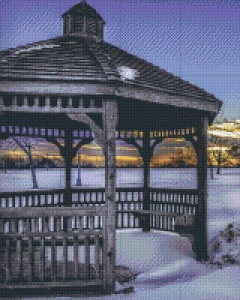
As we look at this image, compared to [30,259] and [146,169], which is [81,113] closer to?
[30,259]

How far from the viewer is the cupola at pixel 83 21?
33.4 ft

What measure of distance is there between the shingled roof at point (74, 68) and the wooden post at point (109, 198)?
1.94 ft

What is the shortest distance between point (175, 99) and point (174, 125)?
3073 millimetres

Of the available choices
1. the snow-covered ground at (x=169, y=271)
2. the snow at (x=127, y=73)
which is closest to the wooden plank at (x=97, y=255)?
the snow-covered ground at (x=169, y=271)

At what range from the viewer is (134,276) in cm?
736

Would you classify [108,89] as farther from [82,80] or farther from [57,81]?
[57,81]

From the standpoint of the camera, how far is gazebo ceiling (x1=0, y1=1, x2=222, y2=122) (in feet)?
20.1

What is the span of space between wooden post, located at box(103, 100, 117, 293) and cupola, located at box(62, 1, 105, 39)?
183 inches

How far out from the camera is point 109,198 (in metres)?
6.20

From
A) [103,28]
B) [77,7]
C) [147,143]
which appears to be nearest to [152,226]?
[147,143]

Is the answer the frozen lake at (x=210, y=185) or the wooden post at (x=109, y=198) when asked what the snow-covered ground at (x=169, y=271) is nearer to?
the wooden post at (x=109, y=198)

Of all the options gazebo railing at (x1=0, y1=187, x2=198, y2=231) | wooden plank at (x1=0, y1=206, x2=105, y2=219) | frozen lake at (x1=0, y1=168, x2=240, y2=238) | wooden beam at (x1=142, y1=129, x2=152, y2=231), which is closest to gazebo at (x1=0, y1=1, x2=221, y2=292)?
wooden plank at (x1=0, y1=206, x2=105, y2=219)

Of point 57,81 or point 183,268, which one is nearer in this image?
point 57,81

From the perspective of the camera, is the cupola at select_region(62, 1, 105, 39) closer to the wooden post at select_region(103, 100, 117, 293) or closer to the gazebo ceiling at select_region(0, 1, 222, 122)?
the gazebo ceiling at select_region(0, 1, 222, 122)
